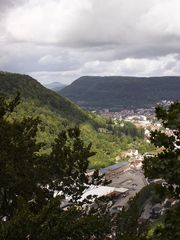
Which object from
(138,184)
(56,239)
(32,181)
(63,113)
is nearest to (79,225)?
(56,239)

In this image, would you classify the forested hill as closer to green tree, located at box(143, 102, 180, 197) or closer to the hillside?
the hillside

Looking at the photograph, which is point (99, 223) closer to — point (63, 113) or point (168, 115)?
point (168, 115)

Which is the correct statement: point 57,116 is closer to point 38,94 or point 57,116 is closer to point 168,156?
point 38,94

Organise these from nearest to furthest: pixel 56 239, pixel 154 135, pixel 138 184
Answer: pixel 154 135 → pixel 56 239 → pixel 138 184

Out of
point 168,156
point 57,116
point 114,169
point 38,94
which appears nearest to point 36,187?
point 168,156

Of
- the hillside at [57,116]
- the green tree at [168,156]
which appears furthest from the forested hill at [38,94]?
the green tree at [168,156]

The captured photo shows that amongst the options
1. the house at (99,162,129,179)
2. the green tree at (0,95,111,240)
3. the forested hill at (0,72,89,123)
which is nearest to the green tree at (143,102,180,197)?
the green tree at (0,95,111,240)

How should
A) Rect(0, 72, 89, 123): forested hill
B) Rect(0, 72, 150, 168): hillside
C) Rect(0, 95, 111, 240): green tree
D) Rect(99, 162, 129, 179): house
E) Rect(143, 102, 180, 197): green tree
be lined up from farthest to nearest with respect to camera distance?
Rect(0, 72, 89, 123): forested hill < Rect(0, 72, 150, 168): hillside < Rect(99, 162, 129, 179): house < Rect(0, 95, 111, 240): green tree < Rect(143, 102, 180, 197): green tree
